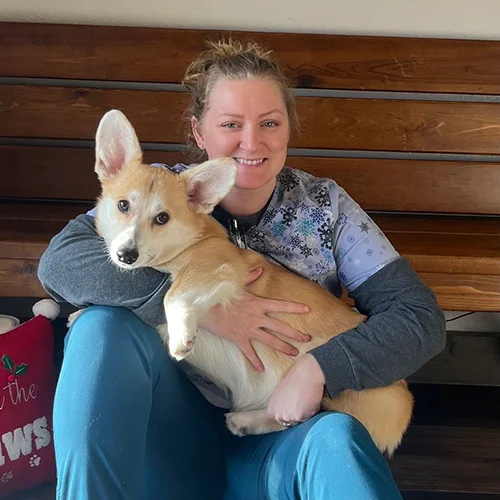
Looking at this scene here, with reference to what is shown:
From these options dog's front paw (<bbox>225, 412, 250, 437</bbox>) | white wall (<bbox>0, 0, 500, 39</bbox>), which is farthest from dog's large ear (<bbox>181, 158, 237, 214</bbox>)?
white wall (<bbox>0, 0, 500, 39</bbox>)

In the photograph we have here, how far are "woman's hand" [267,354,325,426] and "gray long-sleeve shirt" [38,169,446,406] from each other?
2 centimetres

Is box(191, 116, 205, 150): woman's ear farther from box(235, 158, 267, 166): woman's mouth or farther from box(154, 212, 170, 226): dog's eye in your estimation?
box(154, 212, 170, 226): dog's eye

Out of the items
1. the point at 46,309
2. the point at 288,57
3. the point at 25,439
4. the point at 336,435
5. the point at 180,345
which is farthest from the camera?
the point at 288,57

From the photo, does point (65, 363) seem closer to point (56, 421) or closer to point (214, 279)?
point (56, 421)

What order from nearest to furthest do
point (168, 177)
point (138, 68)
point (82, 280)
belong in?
point (82, 280) → point (168, 177) → point (138, 68)

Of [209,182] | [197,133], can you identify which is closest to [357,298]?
[209,182]

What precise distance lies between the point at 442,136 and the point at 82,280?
4.42 ft

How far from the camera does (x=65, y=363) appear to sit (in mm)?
1038

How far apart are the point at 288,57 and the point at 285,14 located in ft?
0.51

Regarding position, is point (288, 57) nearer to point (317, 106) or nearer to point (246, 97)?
point (317, 106)

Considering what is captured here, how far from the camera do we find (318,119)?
6.57ft

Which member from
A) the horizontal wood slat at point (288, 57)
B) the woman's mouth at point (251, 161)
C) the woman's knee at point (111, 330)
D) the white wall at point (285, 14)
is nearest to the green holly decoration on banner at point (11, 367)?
the woman's knee at point (111, 330)

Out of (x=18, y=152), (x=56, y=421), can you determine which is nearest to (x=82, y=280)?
(x=56, y=421)

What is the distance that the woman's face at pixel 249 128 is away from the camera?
4.22 ft
